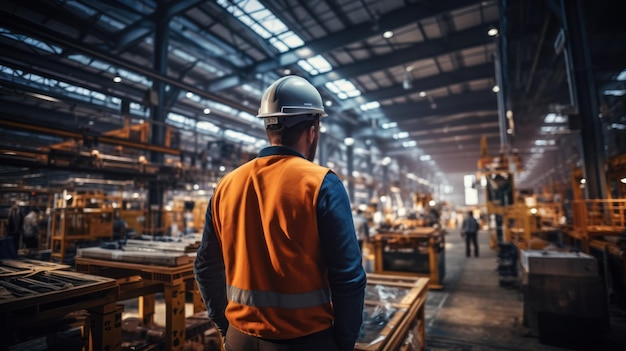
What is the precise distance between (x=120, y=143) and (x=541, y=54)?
1291 centimetres

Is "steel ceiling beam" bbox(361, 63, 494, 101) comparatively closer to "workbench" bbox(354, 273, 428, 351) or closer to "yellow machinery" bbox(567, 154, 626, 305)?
"yellow machinery" bbox(567, 154, 626, 305)

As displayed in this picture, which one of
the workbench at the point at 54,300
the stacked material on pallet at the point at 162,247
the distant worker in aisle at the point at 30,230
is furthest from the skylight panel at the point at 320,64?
the workbench at the point at 54,300

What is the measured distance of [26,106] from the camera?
9695 millimetres

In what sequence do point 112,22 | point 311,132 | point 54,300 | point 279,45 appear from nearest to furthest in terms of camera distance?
point 311,132 < point 54,300 < point 112,22 < point 279,45

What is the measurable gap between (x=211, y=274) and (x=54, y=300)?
1312mm

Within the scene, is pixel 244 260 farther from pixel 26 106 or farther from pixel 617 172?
pixel 26 106

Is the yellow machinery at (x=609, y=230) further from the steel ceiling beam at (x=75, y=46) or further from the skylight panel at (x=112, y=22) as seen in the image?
the skylight panel at (x=112, y=22)

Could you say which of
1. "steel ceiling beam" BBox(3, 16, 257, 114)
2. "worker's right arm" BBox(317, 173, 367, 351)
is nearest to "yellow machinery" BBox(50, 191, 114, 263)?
"steel ceiling beam" BBox(3, 16, 257, 114)

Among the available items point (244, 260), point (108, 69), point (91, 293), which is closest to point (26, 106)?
point (108, 69)

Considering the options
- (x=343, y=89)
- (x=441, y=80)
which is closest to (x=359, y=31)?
(x=343, y=89)

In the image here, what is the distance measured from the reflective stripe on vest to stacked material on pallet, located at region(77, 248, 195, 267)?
1.96 metres

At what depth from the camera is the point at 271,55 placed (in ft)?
33.7

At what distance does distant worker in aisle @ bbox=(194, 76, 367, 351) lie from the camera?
1.14m

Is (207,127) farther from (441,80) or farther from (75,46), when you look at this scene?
(441,80)
